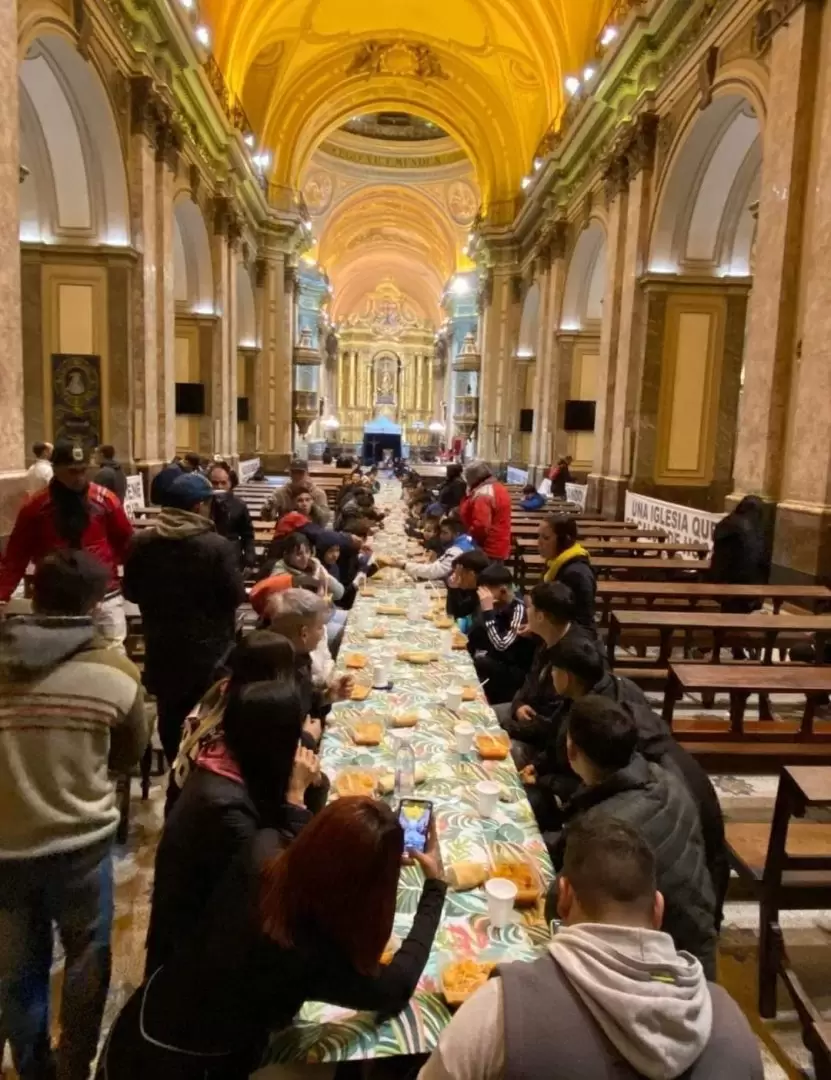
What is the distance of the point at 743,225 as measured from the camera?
10477mm

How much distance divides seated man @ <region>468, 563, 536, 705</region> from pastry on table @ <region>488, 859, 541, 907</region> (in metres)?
2.08

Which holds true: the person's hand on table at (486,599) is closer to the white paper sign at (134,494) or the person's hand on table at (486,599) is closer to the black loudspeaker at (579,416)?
the white paper sign at (134,494)

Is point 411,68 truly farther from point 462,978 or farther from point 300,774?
point 462,978

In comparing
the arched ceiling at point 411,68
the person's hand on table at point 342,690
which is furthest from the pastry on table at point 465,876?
the arched ceiling at point 411,68

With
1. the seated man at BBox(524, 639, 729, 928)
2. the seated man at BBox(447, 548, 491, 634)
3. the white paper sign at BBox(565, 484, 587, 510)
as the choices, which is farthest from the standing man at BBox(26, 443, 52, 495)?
the white paper sign at BBox(565, 484, 587, 510)

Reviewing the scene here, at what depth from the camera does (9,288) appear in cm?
569

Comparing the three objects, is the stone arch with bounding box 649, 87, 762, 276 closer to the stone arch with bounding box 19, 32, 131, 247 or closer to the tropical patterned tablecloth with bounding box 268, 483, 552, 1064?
the stone arch with bounding box 19, 32, 131, 247

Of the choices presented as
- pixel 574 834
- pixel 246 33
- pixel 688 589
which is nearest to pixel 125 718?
pixel 574 834

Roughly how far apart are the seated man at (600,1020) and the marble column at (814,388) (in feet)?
18.9

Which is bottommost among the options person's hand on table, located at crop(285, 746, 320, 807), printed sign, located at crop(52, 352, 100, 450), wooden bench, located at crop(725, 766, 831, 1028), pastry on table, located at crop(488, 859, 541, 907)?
wooden bench, located at crop(725, 766, 831, 1028)

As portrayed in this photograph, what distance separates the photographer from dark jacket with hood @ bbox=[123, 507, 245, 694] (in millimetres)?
3047

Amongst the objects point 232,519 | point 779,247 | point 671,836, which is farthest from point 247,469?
point 671,836

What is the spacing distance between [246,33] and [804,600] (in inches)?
620

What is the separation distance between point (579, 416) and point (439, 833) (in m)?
14.0
